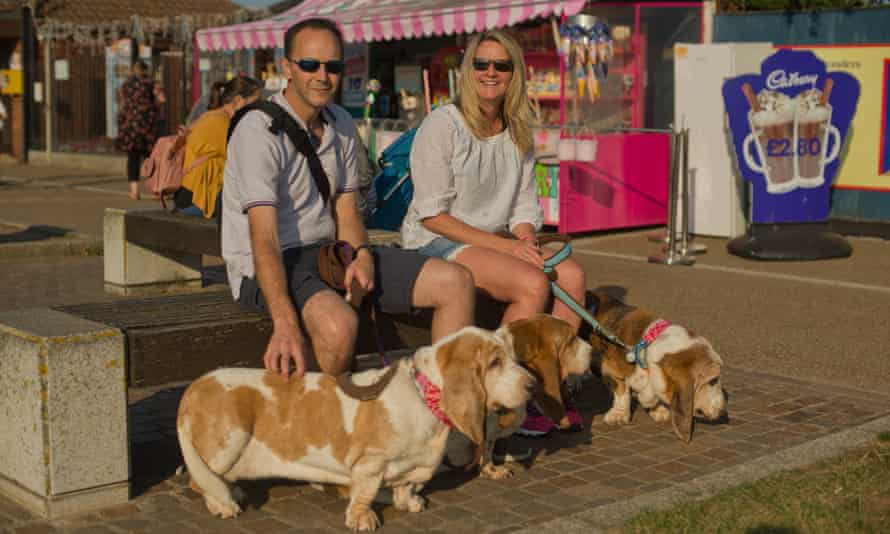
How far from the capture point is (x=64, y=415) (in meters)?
4.37

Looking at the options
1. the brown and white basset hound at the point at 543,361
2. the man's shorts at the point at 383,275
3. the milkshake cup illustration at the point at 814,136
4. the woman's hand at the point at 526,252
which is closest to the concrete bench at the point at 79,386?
the man's shorts at the point at 383,275

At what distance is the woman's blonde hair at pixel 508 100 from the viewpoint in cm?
575

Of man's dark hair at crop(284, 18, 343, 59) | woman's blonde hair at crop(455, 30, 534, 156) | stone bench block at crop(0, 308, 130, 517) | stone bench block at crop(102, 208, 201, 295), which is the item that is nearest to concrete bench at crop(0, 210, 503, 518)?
stone bench block at crop(0, 308, 130, 517)

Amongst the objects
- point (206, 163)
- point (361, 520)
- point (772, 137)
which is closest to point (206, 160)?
point (206, 163)

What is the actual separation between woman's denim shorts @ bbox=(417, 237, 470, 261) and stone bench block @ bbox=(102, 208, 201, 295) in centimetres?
375

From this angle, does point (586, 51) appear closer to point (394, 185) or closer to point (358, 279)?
point (394, 185)

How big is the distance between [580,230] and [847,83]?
2.96 metres

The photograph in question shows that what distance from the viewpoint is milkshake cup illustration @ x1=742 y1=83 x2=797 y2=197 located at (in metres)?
11.3

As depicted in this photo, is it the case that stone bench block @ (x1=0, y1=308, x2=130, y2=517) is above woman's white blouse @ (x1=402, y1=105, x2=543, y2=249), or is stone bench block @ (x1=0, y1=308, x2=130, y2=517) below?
below

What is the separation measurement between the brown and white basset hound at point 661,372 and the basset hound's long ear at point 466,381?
4.42 ft

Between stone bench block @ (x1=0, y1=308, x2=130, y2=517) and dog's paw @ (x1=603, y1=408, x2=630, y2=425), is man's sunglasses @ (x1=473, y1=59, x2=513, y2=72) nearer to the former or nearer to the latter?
dog's paw @ (x1=603, y1=408, x2=630, y2=425)

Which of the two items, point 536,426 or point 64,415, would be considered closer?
point 64,415

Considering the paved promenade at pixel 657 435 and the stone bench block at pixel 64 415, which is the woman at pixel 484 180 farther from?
the stone bench block at pixel 64 415

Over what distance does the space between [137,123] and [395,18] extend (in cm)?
572
